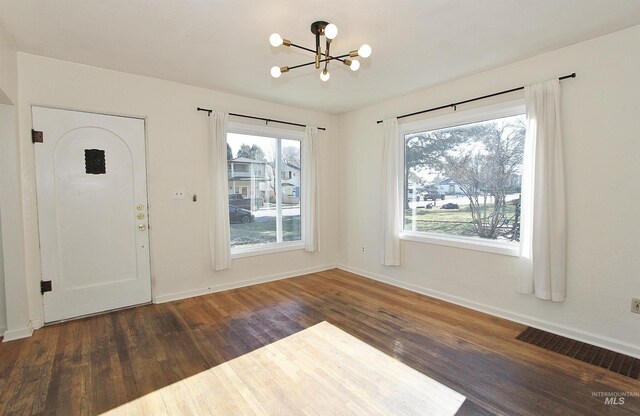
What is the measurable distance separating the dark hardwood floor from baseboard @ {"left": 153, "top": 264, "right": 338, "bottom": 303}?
0.11 metres

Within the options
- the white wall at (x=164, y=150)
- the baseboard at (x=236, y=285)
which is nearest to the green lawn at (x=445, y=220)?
the baseboard at (x=236, y=285)

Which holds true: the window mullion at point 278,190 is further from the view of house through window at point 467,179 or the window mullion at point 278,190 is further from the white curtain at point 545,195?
the white curtain at point 545,195

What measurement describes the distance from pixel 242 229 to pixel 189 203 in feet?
2.79

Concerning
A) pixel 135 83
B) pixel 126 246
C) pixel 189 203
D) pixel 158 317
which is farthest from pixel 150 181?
pixel 158 317

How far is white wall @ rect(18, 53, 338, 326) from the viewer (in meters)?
2.91

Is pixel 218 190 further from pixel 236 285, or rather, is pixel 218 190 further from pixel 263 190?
pixel 236 285

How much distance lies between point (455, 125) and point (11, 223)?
468 cm

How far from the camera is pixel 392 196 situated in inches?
166

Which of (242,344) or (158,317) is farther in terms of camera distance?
(158,317)

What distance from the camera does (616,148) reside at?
8.28 feet

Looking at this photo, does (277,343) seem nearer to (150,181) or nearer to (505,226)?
(150,181)

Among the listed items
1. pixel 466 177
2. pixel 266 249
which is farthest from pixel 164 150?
pixel 466 177

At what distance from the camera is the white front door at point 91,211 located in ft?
9.87

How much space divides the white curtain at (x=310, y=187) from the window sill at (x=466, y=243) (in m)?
1.41
